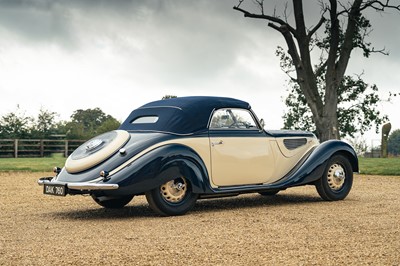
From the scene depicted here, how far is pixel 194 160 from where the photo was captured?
8305 millimetres

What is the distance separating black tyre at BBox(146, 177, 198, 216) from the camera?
7.97 meters

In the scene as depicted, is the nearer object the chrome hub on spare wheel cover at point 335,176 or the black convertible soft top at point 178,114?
the black convertible soft top at point 178,114

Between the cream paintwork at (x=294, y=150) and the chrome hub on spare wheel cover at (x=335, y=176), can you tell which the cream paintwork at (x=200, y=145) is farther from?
the chrome hub on spare wheel cover at (x=335, y=176)

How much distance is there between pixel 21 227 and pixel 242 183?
326cm

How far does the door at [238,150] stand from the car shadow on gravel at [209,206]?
553 mm

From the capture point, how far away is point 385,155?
35.1 metres

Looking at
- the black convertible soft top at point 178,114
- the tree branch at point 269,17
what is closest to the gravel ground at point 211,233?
the black convertible soft top at point 178,114

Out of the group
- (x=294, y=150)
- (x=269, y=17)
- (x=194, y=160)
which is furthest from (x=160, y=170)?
(x=269, y=17)

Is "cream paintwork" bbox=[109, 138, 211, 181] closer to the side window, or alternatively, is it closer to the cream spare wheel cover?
the side window

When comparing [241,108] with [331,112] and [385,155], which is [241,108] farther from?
[385,155]

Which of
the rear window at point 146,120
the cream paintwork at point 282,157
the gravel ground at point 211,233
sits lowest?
the gravel ground at point 211,233

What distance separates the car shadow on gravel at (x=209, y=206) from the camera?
855 centimetres

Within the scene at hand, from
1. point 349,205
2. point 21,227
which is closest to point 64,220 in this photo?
point 21,227

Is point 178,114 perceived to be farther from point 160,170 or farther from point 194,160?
point 160,170
